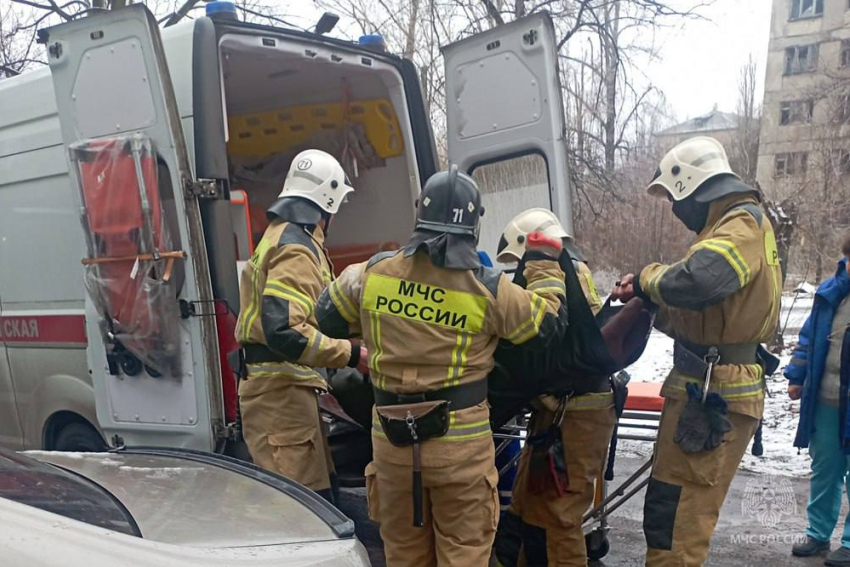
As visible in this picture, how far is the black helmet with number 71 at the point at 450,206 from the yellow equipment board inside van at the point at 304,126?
235 cm

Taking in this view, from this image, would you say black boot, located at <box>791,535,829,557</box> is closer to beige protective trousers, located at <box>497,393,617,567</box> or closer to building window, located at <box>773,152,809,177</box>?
beige protective trousers, located at <box>497,393,617,567</box>

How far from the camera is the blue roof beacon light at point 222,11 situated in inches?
136

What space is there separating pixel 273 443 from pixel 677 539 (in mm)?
1663

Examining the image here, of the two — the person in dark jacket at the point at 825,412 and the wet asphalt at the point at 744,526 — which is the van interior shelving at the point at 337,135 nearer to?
the wet asphalt at the point at 744,526

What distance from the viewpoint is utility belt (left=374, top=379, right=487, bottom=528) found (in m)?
2.55

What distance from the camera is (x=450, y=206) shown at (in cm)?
256

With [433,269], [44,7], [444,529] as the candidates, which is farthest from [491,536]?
[44,7]

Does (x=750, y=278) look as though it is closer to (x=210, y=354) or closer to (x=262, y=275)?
(x=262, y=275)

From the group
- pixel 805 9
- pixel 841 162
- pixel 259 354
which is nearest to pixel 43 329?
pixel 259 354

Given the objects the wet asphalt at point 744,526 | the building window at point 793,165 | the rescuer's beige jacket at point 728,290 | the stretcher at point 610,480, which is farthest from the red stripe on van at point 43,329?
the building window at point 793,165

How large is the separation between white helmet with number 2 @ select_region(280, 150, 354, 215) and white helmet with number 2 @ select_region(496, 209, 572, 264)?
0.77 m

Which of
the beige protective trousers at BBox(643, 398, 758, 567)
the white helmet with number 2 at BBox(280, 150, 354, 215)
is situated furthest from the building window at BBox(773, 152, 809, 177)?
the white helmet with number 2 at BBox(280, 150, 354, 215)

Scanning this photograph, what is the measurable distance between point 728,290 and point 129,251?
8.27 ft

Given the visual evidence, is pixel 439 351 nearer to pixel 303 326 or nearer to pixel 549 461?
pixel 303 326
